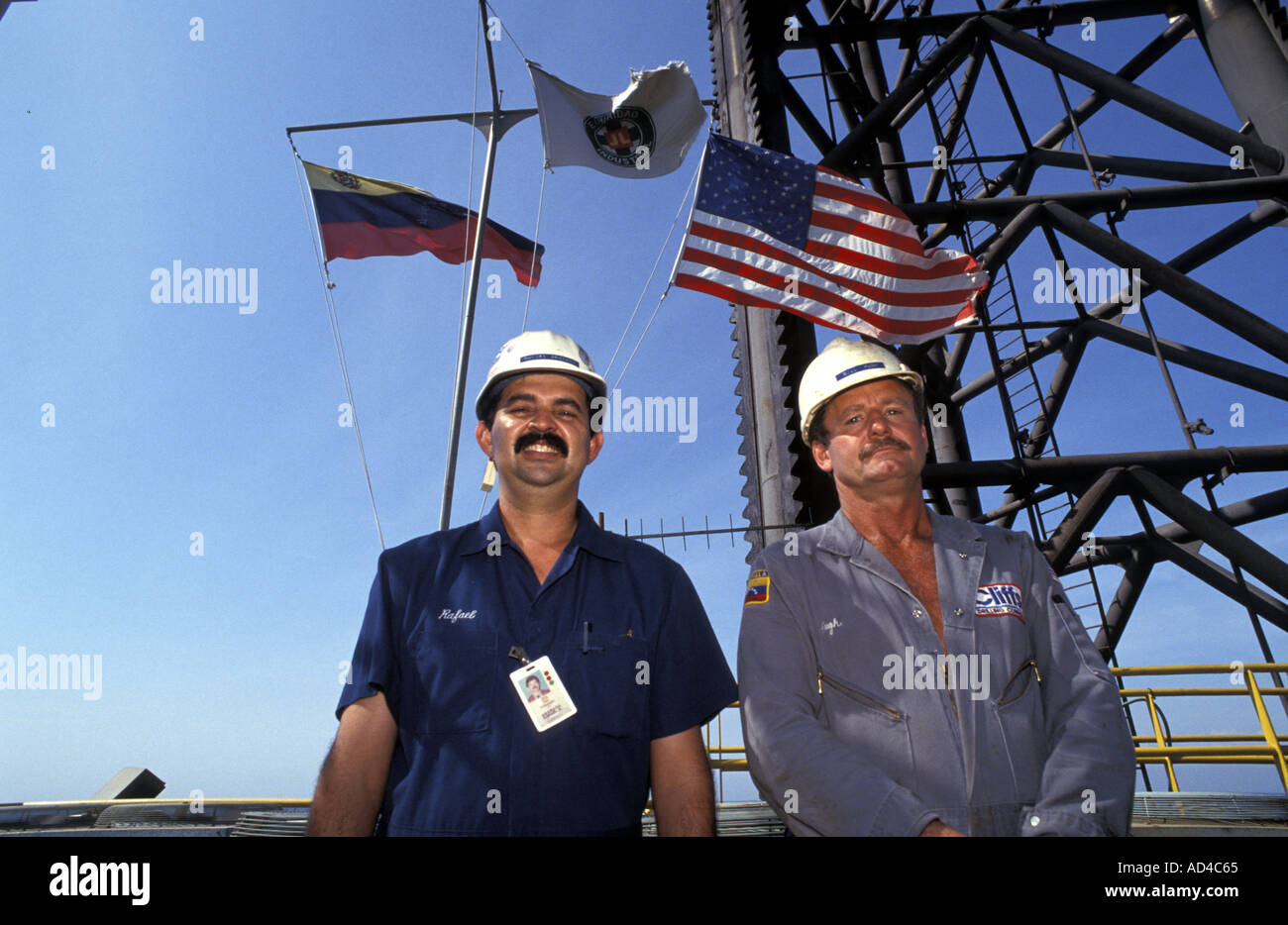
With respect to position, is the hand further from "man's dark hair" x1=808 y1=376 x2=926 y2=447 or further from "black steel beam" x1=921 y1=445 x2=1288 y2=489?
"black steel beam" x1=921 y1=445 x2=1288 y2=489

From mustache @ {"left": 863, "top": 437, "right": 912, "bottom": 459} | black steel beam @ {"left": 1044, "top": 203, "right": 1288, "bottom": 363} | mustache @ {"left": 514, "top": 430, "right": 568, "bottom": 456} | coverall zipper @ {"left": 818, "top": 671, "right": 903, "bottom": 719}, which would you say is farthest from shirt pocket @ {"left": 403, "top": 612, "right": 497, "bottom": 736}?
black steel beam @ {"left": 1044, "top": 203, "right": 1288, "bottom": 363}

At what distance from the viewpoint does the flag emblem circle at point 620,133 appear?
10883mm

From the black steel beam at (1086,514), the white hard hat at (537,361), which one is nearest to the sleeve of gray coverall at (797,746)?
the white hard hat at (537,361)

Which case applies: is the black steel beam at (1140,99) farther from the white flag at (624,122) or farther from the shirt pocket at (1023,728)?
the shirt pocket at (1023,728)

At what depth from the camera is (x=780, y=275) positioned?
7.35 m

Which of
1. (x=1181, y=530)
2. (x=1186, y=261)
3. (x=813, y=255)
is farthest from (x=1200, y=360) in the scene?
(x=813, y=255)

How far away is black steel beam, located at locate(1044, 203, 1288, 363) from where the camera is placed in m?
7.88

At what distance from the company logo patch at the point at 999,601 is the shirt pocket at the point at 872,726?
58 cm

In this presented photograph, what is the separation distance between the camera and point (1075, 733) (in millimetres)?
2748

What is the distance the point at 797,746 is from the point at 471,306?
298 inches

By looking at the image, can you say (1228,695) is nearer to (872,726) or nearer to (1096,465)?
(1096,465)
